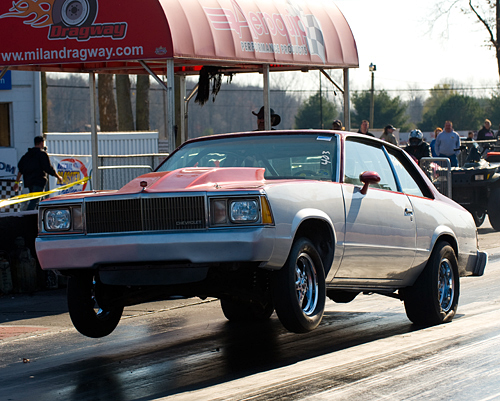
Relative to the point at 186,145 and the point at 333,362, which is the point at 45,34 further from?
the point at 333,362

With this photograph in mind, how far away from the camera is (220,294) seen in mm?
5918

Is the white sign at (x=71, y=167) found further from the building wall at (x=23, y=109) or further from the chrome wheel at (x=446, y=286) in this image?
the chrome wheel at (x=446, y=286)

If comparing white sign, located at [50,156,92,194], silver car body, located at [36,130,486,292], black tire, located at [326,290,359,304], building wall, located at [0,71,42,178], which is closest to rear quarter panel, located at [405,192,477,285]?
silver car body, located at [36,130,486,292]

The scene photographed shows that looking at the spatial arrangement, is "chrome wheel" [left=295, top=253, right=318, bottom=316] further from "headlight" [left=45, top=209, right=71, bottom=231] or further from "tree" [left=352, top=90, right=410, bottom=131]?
"tree" [left=352, top=90, right=410, bottom=131]

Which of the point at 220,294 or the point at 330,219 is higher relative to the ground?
the point at 330,219

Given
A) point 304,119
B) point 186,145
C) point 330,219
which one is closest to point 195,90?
point 186,145

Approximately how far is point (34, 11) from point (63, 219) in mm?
7313

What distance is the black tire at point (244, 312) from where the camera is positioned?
7734 mm

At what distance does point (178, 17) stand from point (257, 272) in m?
6.91

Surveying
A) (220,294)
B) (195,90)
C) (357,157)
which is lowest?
(220,294)

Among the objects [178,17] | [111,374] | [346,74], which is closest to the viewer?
[111,374]

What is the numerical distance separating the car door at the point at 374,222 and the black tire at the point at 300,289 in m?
0.38

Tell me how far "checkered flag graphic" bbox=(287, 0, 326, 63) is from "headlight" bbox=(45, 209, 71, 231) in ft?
30.9

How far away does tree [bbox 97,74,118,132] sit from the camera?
98.3 feet
